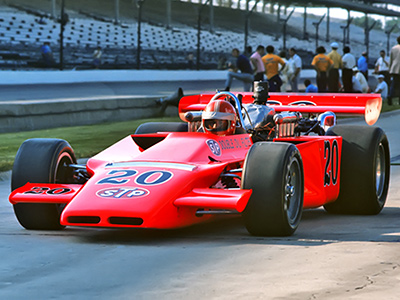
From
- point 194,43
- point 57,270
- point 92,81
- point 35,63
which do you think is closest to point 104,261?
point 57,270

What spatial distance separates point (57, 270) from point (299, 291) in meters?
1.57

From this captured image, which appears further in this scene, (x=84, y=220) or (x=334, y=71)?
(x=334, y=71)

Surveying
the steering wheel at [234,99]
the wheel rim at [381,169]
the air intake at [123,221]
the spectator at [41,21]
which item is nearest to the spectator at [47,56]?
the spectator at [41,21]

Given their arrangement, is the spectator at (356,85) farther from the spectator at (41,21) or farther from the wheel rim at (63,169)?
the spectator at (41,21)

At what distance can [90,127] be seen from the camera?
19.9 m

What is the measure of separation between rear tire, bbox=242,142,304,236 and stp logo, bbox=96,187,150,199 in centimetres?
77

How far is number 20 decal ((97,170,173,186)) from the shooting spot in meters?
6.59

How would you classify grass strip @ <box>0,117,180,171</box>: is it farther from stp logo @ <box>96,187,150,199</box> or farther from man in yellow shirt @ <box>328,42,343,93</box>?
man in yellow shirt @ <box>328,42,343,93</box>

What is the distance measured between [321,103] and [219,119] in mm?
3169

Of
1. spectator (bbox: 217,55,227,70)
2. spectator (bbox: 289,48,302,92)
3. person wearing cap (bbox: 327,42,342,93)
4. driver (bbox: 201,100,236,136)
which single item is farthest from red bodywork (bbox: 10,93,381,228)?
spectator (bbox: 217,55,227,70)

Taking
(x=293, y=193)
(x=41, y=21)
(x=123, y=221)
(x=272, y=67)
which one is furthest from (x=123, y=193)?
(x=41, y=21)

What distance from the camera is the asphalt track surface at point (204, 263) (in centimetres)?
484

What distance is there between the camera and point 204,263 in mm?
5691

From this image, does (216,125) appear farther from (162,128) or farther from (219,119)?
(162,128)
